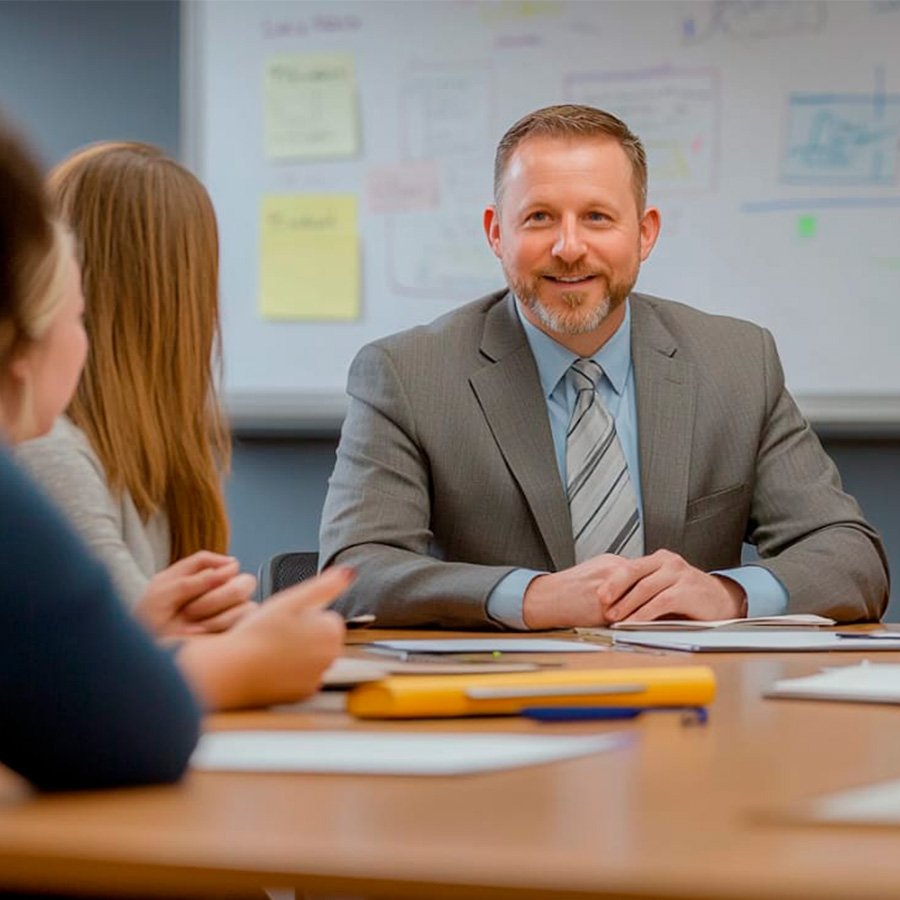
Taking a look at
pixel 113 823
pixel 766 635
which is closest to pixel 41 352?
pixel 113 823

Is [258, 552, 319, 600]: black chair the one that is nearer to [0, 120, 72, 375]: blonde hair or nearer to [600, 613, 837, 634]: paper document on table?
[600, 613, 837, 634]: paper document on table

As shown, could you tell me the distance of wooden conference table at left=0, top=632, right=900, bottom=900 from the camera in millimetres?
658

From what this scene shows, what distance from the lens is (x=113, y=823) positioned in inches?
30.8

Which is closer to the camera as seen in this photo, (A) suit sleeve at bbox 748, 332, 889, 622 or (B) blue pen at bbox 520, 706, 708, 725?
(B) blue pen at bbox 520, 706, 708, 725

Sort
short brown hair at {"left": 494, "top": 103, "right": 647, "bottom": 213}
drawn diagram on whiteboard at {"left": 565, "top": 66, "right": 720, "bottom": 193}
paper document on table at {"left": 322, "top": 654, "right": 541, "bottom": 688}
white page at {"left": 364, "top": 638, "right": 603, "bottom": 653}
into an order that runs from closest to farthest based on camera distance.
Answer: paper document on table at {"left": 322, "top": 654, "right": 541, "bottom": 688}, white page at {"left": 364, "top": 638, "right": 603, "bottom": 653}, short brown hair at {"left": 494, "top": 103, "right": 647, "bottom": 213}, drawn diagram on whiteboard at {"left": 565, "top": 66, "right": 720, "bottom": 193}

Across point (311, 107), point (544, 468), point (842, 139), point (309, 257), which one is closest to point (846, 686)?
point (544, 468)

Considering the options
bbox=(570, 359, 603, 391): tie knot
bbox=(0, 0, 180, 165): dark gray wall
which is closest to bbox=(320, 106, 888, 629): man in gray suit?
bbox=(570, 359, 603, 391): tie knot

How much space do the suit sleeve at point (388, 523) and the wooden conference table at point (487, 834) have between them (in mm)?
1103

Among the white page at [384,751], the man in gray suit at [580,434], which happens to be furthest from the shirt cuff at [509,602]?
the white page at [384,751]

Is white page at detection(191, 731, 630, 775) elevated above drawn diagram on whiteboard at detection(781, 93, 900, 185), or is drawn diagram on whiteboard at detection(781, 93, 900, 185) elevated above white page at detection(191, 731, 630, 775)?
drawn diagram on whiteboard at detection(781, 93, 900, 185)

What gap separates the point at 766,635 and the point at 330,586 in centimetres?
83

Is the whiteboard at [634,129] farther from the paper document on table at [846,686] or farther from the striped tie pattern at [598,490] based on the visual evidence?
the paper document on table at [846,686]

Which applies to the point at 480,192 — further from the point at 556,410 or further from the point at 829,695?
the point at 829,695

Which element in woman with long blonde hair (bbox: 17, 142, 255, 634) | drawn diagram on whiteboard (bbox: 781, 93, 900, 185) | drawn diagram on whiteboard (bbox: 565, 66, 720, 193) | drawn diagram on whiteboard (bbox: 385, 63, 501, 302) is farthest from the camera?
drawn diagram on whiteboard (bbox: 385, 63, 501, 302)
